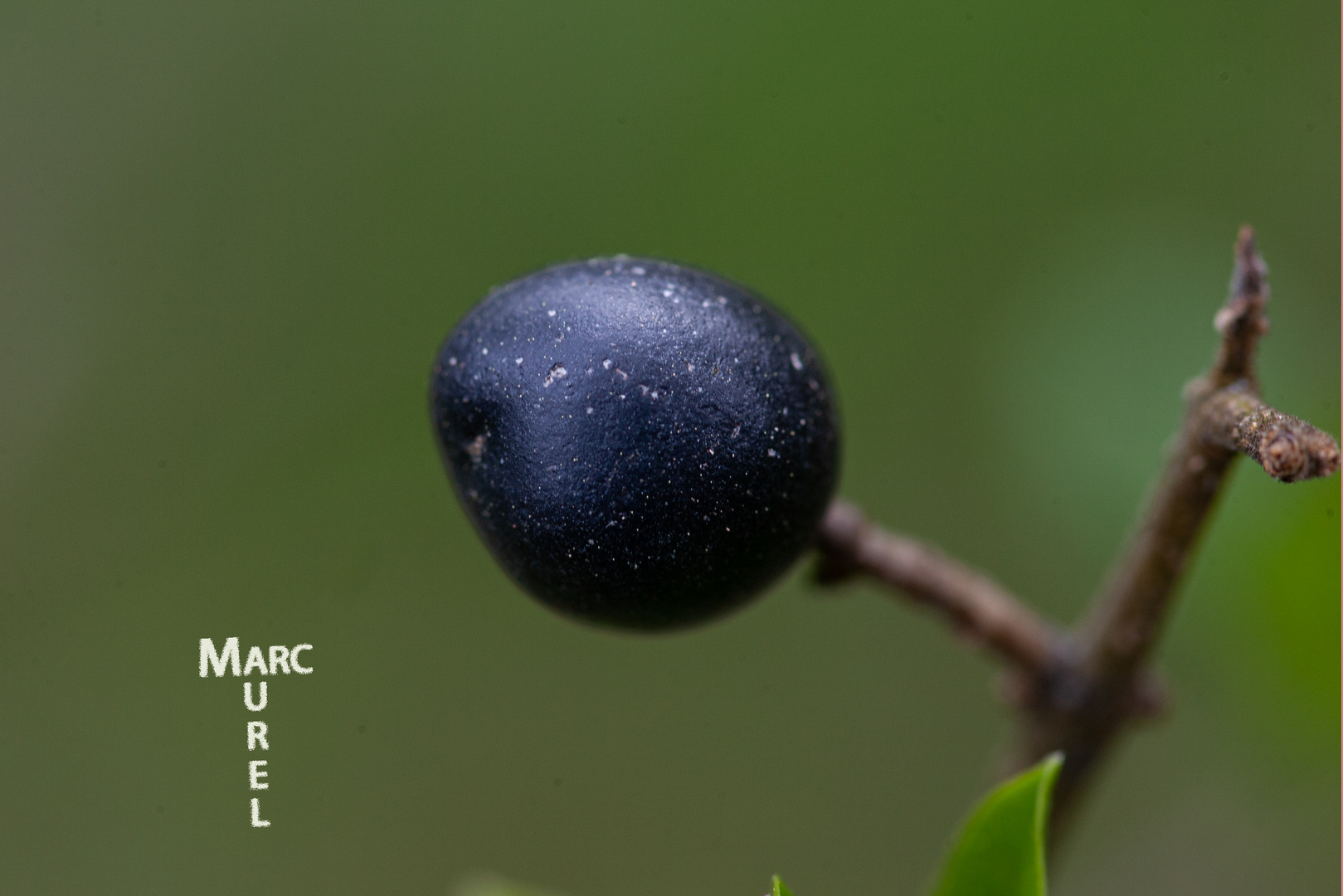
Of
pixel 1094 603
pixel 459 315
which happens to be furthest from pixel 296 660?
pixel 1094 603

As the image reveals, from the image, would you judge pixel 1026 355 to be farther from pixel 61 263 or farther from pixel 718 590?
pixel 61 263

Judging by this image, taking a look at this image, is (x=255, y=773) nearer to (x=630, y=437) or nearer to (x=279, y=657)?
(x=279, y=657)

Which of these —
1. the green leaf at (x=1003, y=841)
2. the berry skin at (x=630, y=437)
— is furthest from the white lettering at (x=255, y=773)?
the green leaf at (x=1003, y=841)

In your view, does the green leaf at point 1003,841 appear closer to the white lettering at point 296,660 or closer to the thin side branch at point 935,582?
the thin side branch at point 935,582

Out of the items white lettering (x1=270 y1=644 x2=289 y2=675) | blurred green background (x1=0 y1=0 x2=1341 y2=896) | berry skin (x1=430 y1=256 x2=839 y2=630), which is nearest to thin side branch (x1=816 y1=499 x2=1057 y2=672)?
berry skin (x1=430 y1=256 x2=839 y2=630)

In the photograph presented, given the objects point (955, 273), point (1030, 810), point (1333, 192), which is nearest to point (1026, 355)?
point (955, 273)
